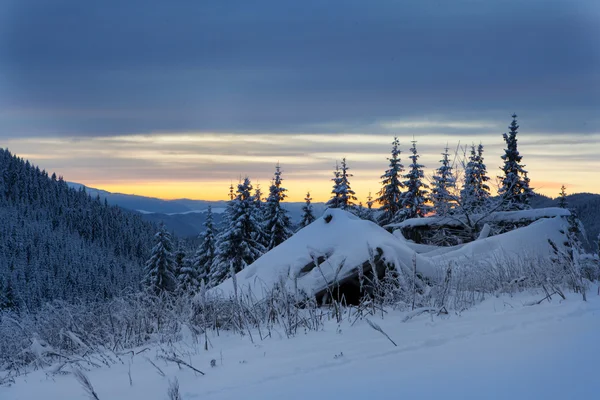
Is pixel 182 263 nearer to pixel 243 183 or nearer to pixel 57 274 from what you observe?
pixel 243 183

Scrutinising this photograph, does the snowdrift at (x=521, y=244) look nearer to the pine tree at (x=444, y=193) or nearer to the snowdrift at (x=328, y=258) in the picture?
the snowdrift at (x=328, y=258)

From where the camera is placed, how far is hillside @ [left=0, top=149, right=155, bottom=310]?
402 ft

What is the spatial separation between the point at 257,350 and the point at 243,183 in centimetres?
2817

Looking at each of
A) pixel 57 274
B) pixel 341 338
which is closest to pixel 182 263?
pixel 341 338

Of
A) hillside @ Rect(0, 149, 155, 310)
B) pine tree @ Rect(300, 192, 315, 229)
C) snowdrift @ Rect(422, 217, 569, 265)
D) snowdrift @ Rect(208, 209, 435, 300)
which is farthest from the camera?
hillside @ Rect(0, 149, 155, 310)

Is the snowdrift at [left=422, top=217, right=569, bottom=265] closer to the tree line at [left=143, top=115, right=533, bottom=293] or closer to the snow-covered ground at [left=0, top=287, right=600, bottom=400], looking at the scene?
the snow-covered ground at [left=0, top=287, right=600, bottom=400]

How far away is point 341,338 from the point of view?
3816 mm

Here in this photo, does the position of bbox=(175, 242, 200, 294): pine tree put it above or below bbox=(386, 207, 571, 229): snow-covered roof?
below

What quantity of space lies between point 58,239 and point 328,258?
161m

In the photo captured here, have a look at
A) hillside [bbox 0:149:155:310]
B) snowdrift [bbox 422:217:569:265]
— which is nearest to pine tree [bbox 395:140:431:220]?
snowdrift [bbox 422:217:569:265]

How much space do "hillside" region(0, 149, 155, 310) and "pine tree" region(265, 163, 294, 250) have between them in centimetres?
8447

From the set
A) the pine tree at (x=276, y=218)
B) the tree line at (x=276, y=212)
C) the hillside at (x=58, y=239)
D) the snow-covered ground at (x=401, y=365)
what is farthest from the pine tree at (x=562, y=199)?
the hillside at (x=58, y=239)

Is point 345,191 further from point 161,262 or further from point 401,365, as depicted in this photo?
point 401,365

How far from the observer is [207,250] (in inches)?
1433
